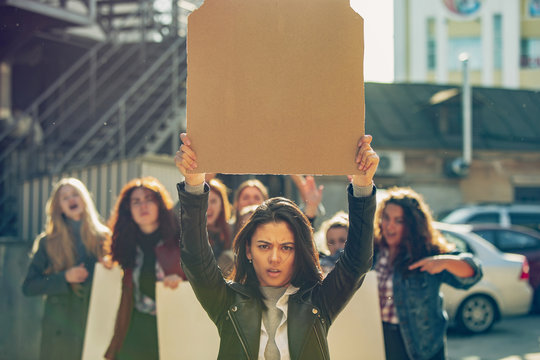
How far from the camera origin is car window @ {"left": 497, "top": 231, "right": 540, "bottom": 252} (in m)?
10.4

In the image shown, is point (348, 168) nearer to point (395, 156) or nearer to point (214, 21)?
point (214, 21)

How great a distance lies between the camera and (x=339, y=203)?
57.8 feet

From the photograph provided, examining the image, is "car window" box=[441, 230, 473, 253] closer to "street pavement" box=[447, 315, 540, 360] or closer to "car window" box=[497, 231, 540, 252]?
"street pavement" box=[447, 315, 540, 360]

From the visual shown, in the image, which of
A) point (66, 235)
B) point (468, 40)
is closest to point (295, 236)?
point (66, 235)

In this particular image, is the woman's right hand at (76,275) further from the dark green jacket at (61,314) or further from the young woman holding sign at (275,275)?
the young woman holding sign at (275,275)

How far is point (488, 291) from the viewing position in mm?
8875

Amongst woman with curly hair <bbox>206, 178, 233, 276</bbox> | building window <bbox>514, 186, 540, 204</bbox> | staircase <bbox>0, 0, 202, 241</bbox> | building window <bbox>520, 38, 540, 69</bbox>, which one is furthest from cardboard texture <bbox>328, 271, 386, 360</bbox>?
building window <bbox>520, 38, 540, 69</bbox>

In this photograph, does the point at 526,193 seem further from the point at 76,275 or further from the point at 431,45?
the point at 76,275

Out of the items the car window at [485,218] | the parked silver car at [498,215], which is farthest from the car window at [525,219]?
the car window at [485,218]

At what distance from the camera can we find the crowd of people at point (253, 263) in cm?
251

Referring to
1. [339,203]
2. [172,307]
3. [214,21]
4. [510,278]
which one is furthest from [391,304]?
[339,203]

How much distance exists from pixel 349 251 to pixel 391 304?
1.36 metres

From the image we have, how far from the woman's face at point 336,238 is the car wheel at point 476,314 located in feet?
17.3

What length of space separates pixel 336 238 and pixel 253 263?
1.54 meters
